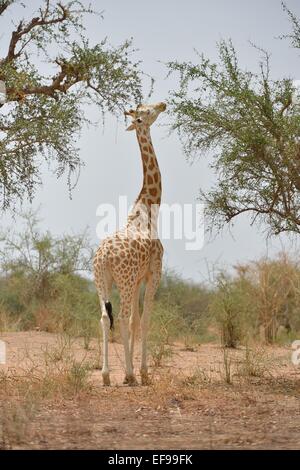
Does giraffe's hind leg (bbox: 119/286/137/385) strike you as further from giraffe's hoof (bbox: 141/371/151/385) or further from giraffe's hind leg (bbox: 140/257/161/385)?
giraffe's hind leg (bbox: 140/257/161/385)

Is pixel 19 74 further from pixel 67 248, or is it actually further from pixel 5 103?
pixel 67 248

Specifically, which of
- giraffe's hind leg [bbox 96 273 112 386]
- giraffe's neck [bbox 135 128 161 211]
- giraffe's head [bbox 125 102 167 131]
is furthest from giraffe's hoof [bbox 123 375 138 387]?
giraffe's head [bbox 125 102 167 131]

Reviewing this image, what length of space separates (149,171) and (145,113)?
767 millimetres

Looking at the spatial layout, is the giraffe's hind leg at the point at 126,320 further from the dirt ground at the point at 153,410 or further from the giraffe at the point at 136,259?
the dirt ground at the point at 153,410

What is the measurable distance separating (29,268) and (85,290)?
1.62 meters

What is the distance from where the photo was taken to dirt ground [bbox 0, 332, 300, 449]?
20.9ft

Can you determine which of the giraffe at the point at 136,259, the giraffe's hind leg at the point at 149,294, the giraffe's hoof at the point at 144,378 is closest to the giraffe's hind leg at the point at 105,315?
the giraffe at the point at 136,259

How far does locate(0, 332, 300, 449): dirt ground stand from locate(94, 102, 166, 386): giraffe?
0.59 meters

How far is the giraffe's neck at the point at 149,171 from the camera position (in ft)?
35.4

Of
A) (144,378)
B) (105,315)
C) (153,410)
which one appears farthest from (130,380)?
(153,410)

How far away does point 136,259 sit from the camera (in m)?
9.91

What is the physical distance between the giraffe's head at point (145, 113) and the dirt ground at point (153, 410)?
3.34 m

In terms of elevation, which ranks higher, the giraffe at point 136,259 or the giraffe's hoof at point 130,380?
the giraffe at point 136,259

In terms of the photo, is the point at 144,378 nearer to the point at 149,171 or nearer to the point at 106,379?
the point at 106,379
